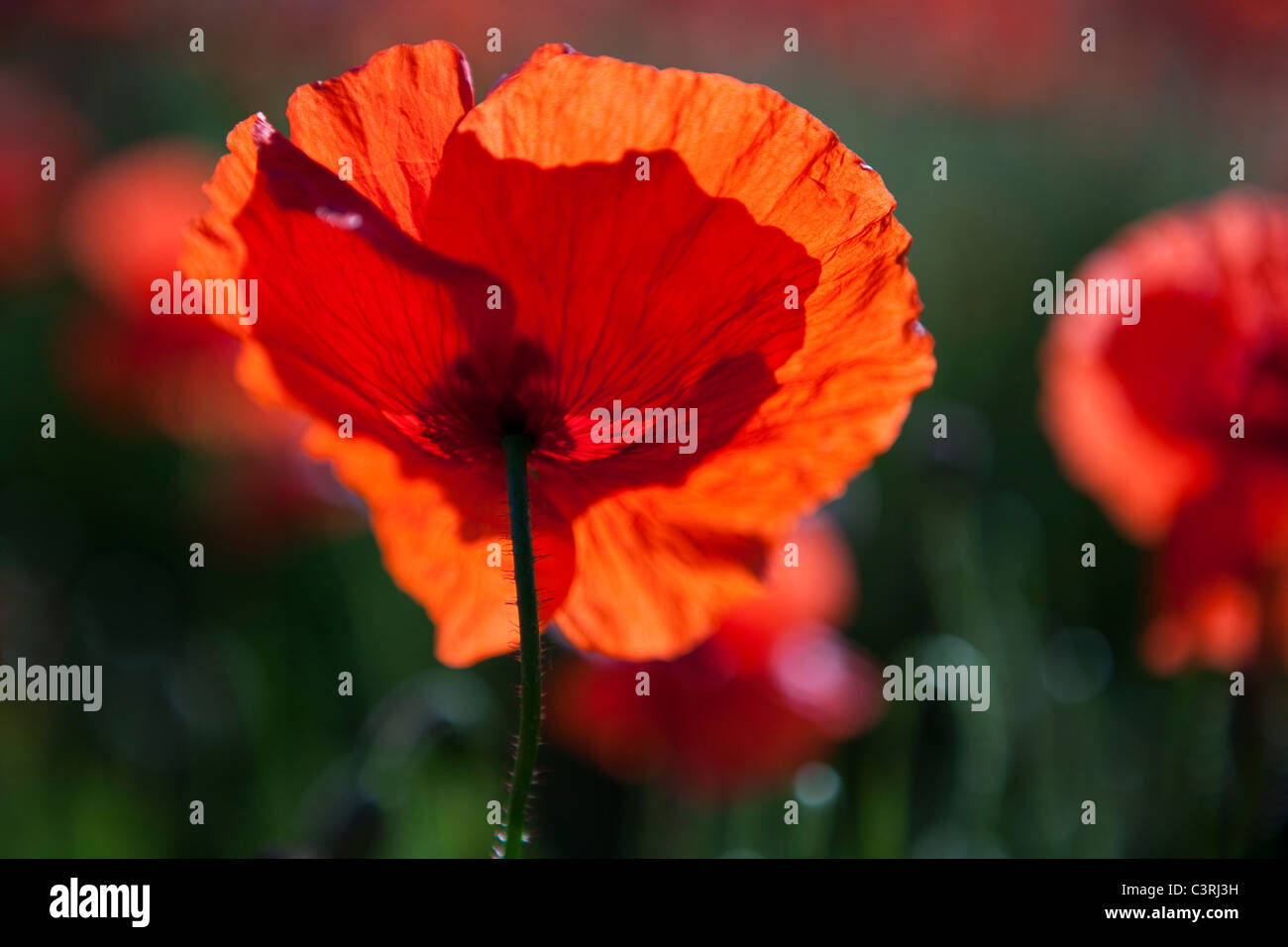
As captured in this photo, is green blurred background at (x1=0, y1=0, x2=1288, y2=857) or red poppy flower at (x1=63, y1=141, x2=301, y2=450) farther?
red poppy flower at (x1=63, y1=141, x2=301, y2=450)
